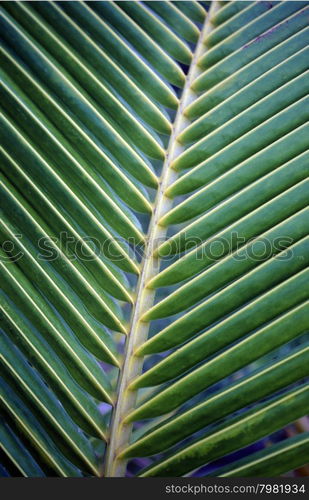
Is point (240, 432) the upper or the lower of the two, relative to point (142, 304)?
lower

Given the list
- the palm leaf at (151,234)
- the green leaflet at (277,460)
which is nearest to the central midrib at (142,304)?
the palm leaf at (151,234)

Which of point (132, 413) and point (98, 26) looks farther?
point (98, 26)

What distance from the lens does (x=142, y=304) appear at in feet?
2.13

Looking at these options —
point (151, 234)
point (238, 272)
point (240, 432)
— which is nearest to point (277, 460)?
point (240, 432)

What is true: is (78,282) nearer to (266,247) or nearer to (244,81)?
(266,247)

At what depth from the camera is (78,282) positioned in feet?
2.05

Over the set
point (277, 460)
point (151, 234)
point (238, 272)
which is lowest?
point (277, 460)

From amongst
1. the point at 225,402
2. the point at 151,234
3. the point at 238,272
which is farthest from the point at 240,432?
the point at 151,234

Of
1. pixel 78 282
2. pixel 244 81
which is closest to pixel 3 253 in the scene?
pixel 78 282

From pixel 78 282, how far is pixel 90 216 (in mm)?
110

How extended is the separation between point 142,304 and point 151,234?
120 millimetres

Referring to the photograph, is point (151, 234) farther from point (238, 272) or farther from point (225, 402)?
point (225, 402)

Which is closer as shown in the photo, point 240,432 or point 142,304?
point 240,432

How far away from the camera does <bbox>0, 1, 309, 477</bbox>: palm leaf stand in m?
0.56
